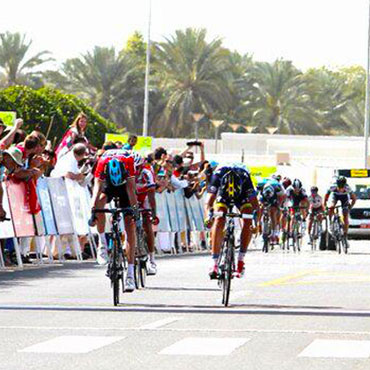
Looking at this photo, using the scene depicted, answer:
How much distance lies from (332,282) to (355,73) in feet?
450

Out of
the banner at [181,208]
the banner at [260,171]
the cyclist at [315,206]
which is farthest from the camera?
the banner at [260,171]

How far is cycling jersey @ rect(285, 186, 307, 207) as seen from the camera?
37156 mm

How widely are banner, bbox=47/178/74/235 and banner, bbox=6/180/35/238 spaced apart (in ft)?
4.50

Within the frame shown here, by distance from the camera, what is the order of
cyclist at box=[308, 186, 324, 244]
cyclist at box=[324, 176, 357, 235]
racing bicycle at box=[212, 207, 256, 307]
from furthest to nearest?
1. cyclist at box=[308, 186, 324, 244]
2. cyclist at box=[324, 176, 357, 235]
3. racing bicycle at box=[212, 207, 256, 307]

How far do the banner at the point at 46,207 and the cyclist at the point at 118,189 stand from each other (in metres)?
7.22

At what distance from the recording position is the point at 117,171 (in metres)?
16.1

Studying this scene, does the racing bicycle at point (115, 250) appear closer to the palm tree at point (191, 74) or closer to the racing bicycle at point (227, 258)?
the racing bicycle at point (227, 258)

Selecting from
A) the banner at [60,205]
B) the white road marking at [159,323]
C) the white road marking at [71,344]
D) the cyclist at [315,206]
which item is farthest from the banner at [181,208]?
the white road marking at [71,344]

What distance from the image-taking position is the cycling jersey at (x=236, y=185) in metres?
16.5

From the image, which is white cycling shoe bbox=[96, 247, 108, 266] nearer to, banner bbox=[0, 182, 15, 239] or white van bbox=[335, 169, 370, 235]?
banner bbox=[0, 182, 15, 239]

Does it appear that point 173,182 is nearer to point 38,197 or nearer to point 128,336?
point 38,197

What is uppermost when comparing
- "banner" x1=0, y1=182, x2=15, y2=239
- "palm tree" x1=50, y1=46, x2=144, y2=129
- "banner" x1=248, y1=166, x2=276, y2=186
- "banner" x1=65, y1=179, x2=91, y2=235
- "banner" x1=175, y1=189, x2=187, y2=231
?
"banner" x1=0, y1=182, x2=15, y2=239

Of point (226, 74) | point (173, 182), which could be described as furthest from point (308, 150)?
point (173, 182)

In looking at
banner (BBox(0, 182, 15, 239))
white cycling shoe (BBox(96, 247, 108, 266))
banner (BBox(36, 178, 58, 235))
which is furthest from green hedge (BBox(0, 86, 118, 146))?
white cycling shoe (BBox(96, 247, 108, 266))
